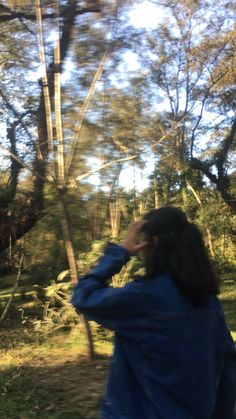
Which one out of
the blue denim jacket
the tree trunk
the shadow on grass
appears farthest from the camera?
the tree trunk

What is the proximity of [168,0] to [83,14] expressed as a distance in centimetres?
124

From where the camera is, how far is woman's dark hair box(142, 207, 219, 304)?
1.70 m

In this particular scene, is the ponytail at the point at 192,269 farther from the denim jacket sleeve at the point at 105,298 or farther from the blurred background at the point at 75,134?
the blurred background at the point at 75,134

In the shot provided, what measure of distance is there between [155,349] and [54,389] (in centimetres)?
411

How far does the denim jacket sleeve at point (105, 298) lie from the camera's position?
1.66 metres

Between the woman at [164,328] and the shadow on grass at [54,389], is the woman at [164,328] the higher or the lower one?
the higher one

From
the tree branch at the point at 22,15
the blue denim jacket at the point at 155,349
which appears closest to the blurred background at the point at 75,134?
the tree branch at the point at 22,15

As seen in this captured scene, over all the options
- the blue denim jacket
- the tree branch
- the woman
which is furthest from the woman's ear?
the tree branch

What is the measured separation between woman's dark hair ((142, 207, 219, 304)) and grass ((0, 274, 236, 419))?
328cm

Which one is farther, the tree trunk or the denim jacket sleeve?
the tree trunk

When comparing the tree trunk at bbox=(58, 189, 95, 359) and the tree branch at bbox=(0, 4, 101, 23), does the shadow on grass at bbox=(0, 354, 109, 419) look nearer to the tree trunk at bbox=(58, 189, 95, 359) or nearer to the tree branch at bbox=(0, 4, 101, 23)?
the tree trunk at bbox=(58, 189, 95, 359)

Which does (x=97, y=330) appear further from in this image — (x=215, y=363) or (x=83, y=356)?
(x=215, y=363)

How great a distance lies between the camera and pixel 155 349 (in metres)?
1.66

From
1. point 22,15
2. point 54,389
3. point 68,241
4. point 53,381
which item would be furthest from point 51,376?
point 22,15
